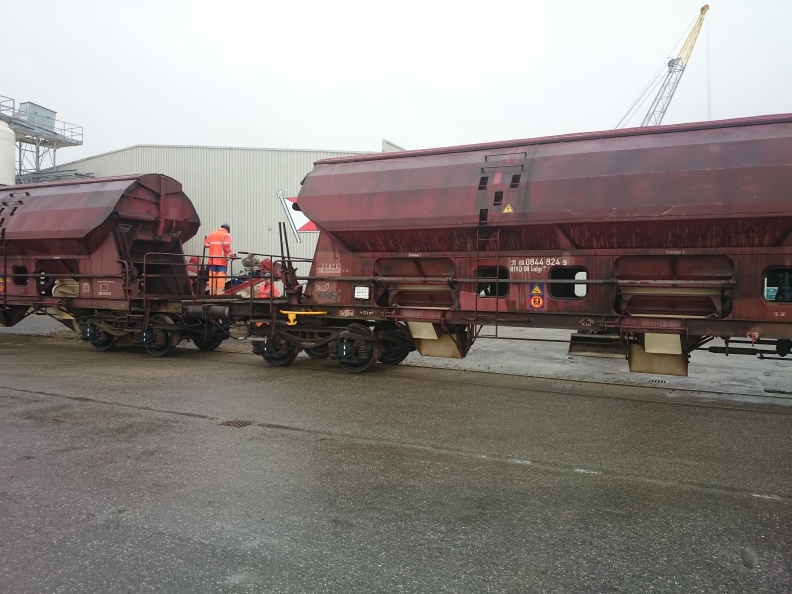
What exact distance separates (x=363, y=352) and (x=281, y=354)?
1.58 meters

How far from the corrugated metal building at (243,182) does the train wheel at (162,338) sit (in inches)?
393

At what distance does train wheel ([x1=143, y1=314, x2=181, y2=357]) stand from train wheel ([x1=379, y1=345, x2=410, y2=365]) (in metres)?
4.11

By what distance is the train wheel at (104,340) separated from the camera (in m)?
11.9

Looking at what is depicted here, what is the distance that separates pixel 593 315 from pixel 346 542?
16.6 feet

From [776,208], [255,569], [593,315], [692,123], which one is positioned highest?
[692,123]

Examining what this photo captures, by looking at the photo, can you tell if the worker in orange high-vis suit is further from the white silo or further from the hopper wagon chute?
the white silo

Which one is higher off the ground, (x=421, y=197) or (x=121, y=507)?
(x=421, y=197)

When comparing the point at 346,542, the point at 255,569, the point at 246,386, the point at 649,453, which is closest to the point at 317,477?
the point at 346,542

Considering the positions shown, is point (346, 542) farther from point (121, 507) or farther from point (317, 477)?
point (121, 507)

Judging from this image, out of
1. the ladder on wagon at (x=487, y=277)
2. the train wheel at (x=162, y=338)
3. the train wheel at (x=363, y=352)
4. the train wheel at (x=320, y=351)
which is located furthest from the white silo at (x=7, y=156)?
the ladder on wagon at (x=487, y=277)

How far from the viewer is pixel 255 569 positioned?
125 inches

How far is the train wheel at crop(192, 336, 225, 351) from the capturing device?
12.1m

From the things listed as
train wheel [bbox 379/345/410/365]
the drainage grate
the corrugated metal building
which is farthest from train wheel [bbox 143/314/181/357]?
the corrugated metal building

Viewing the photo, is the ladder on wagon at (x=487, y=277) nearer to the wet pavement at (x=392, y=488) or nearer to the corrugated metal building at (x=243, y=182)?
the wet pavement at (x=392, y=488)
